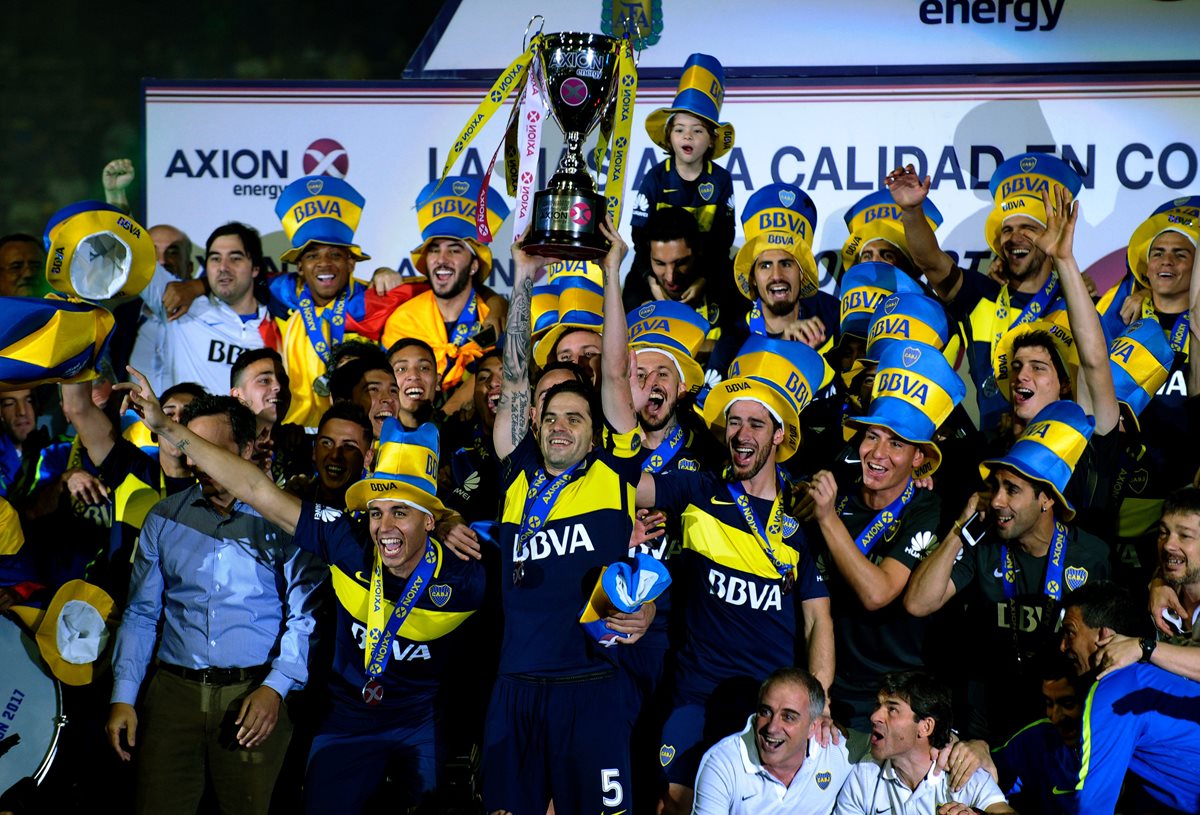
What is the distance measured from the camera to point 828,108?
9.41 metres

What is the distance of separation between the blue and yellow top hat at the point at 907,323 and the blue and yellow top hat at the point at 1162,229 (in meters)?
1.11

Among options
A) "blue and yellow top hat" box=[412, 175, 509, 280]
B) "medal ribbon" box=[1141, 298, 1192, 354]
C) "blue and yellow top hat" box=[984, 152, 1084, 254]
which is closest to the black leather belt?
"blue and yellow top hat" box=[412, 175, 509, 280]

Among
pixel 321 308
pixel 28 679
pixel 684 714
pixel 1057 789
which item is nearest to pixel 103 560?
pixel 28 679

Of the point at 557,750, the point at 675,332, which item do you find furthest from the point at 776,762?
the point at 675,332

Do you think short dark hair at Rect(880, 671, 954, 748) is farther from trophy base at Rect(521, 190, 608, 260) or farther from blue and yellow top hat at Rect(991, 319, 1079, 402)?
trophy base at Rect(521, 190, 608, 260)

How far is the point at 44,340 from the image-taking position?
20.5 ft

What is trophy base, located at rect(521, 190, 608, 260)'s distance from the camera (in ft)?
20.1

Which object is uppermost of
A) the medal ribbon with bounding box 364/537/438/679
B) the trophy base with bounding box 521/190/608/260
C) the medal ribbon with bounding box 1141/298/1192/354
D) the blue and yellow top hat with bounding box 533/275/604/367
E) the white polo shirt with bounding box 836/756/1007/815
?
the trophy base with bounding box 521/190/608/260

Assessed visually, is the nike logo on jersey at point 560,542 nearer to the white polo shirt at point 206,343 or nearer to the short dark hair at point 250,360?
the short dark hair at point 250,360

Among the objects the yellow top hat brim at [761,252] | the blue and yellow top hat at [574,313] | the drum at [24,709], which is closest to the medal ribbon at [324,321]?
the blue and yellow top hat at [574,313]

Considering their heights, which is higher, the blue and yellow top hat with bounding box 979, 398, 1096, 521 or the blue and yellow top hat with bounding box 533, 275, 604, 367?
the blue and yellow top hat with bounding box 533, 275, 604, 367

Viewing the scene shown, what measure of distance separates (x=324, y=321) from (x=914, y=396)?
3.35 m

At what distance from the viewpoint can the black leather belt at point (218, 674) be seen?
656 cm

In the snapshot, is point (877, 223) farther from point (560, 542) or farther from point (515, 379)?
point (560, 542)
